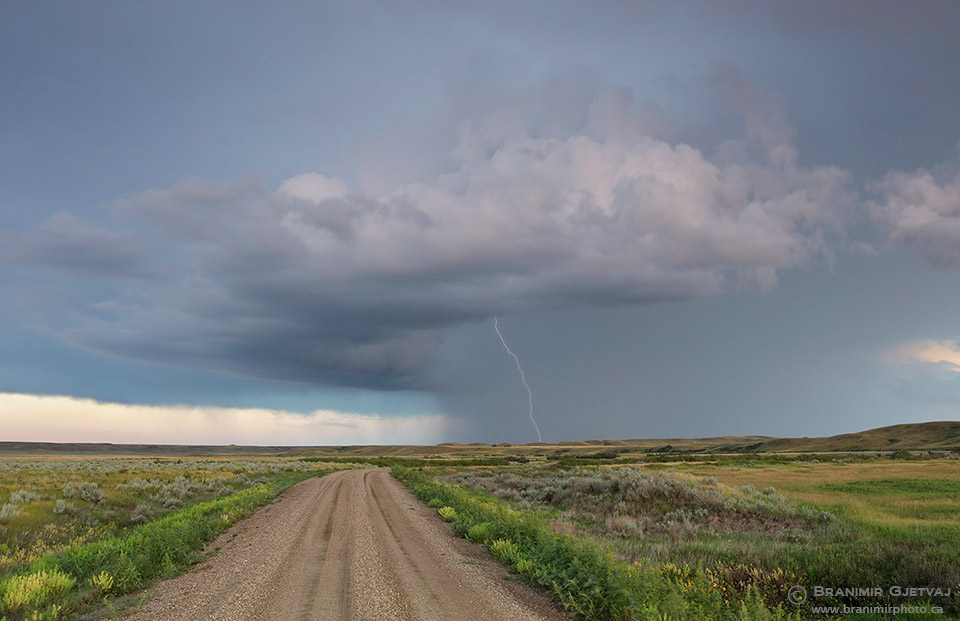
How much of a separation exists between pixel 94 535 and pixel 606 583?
21.3 m

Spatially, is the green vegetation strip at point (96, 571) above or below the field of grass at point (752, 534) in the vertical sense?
above

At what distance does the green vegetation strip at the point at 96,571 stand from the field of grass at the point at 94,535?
0.7 inches

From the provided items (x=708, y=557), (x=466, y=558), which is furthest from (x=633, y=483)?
(x=466, y=558)

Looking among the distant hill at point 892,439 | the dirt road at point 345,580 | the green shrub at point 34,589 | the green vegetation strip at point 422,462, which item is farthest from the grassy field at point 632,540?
the distant hill at point 892,439

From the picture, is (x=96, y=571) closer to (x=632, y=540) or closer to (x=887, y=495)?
(x=632, y=540)

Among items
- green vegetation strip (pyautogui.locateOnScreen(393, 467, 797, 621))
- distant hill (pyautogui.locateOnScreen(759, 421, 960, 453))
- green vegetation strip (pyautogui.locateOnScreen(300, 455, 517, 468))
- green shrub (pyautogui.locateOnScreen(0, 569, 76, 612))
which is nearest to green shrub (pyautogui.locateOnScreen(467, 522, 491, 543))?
green vegetation strip (pyautogui.locateOnScreen(393, 467, 797, 621))

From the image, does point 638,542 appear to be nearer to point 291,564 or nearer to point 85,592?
point 291,564

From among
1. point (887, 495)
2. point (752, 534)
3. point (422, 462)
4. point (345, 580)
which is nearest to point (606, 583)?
point (345, 580)

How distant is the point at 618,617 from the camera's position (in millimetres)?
8711

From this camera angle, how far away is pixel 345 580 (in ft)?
35.9

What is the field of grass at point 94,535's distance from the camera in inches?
387

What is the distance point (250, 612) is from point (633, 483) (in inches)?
870

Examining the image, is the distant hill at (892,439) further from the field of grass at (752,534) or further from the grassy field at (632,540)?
the grassy field at (632,540)

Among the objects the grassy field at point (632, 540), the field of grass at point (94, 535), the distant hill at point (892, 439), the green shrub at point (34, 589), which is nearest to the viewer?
the green shrub at point (34, 589)
